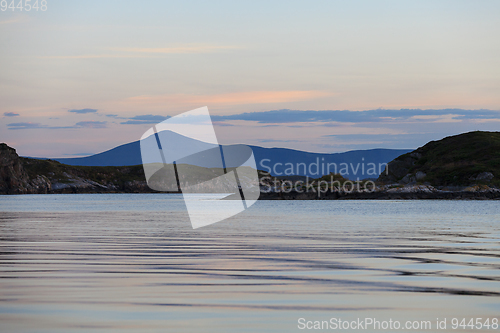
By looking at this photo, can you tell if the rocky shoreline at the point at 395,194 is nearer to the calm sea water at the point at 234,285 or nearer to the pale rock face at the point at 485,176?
the pale rock face at the point at 485,176

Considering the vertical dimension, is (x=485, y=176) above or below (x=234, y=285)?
below

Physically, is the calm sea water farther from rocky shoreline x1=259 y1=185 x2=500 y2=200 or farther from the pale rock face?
the pale rock face

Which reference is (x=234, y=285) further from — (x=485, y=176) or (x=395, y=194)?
(x=485, y=176)

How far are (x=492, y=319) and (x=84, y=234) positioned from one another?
2302cm

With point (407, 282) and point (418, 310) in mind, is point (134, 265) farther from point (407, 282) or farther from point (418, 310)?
point (418, 310)

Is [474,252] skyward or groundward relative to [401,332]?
groundward

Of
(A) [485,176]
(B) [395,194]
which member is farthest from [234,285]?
(A) [485,176]

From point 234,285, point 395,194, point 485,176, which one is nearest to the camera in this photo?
point 234,285

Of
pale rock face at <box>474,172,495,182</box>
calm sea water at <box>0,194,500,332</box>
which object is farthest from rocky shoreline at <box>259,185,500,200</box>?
calm sea water at <box>0,194,500,332</box>

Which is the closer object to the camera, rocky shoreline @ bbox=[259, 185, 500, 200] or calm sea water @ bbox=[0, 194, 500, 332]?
calm sea water @ bbox=[0, 194, 500, 332]

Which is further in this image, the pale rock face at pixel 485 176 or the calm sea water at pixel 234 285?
the pale rock face at pixel 485 176

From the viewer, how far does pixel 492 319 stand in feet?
31.2

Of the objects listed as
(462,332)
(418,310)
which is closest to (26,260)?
(418,310)

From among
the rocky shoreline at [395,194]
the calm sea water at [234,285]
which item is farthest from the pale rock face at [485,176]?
the calm sea water at [234,285]
